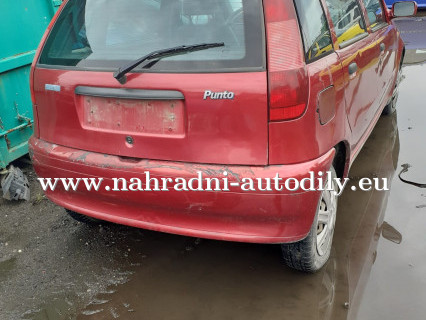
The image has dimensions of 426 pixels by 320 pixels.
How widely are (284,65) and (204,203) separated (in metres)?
0.75

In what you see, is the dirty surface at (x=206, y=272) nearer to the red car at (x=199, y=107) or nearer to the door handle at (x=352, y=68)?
the red car at (x=199, y=107)

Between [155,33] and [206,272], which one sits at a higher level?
[155,33]

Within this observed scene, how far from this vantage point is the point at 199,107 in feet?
6.50

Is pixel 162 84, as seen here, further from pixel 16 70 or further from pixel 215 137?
pixel 16 70

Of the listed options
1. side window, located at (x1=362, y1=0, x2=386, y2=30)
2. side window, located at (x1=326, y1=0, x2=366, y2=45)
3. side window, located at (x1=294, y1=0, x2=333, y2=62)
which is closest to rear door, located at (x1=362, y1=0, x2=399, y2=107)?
side window, located at (x1=362, y1=0, x2=386, y2=30)

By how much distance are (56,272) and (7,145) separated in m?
1.63

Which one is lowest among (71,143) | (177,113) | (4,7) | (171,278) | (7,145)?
(171,278)

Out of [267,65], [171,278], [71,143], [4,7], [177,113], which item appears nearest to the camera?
[267,65]

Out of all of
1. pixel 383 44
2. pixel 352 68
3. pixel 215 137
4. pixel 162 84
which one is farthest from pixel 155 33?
pixel 383 44

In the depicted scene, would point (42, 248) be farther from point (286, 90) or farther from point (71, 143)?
point (286, 90)

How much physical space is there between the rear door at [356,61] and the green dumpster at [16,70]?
283 cm

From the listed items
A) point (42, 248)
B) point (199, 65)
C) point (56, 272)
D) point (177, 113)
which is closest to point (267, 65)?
point (199, 65)

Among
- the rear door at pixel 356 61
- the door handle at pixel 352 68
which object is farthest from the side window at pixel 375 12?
the door handle at pixel 352 68

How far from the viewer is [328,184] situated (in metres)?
2.37
